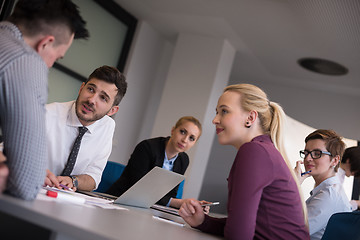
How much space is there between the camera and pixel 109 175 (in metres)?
3.18

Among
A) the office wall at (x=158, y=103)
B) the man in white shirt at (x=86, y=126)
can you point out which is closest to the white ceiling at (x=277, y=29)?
the office wall at (x=158, y=103)

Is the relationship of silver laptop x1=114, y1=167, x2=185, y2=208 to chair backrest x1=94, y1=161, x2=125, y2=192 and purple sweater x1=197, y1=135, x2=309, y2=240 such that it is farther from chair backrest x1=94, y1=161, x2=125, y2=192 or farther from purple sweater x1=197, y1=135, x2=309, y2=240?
chair backrest x1=94, y1=161, x2=125, y2=192

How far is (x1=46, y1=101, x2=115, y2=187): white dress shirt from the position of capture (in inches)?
89.7

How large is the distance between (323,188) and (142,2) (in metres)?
3.75

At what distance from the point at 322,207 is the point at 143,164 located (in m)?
1.41

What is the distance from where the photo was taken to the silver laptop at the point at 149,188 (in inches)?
74.3

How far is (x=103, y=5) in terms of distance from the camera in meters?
5.39

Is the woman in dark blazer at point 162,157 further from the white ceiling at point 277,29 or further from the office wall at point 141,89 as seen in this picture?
the office wall at point 141,89

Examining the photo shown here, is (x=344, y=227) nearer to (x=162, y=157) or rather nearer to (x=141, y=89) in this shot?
(x=162, y=157)

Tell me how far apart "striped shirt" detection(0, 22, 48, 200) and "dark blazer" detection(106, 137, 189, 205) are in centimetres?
178

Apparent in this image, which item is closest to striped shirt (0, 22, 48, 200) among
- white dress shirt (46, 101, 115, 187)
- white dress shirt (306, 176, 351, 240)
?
white dress shirt (46, 101, 115, 187)

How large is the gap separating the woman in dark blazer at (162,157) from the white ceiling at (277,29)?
174cm

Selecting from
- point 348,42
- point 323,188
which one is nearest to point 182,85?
point 348,42

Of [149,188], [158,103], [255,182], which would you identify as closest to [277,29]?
[158,103]
